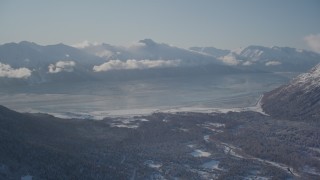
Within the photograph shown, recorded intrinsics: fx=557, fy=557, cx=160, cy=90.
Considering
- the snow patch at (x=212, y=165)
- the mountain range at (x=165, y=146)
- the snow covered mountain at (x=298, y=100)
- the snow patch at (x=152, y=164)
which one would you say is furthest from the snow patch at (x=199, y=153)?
the snow covered mountain at (x=298, y=100)

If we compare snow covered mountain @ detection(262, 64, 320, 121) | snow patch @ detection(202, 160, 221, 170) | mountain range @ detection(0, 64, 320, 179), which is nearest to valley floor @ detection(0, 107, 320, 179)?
mountain range @ detection(0, 64, 320, 179)

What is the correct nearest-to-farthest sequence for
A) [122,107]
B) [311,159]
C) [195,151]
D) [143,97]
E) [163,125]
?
[311,159] → [195,151] → [163,125] → [122,107] → [143,97]

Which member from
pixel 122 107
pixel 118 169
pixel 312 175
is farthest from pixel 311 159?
pixel 122 107

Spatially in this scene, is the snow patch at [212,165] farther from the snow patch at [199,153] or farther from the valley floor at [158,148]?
the snow patch at [199,153]

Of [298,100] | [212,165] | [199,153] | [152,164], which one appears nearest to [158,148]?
[199,153]

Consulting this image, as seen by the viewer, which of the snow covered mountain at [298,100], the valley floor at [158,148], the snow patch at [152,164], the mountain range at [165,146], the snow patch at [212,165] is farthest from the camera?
the snow covered mountain at [298,100]

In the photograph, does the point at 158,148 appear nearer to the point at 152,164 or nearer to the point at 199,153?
the point at 199,153

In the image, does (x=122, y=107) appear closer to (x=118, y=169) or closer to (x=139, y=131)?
(x=139, y=131)

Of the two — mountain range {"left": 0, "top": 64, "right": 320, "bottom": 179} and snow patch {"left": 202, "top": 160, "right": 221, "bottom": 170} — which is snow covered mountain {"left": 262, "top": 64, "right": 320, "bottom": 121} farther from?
snow patch {"left": 202, "top": 160, "right": 221, "bottom": 170}
